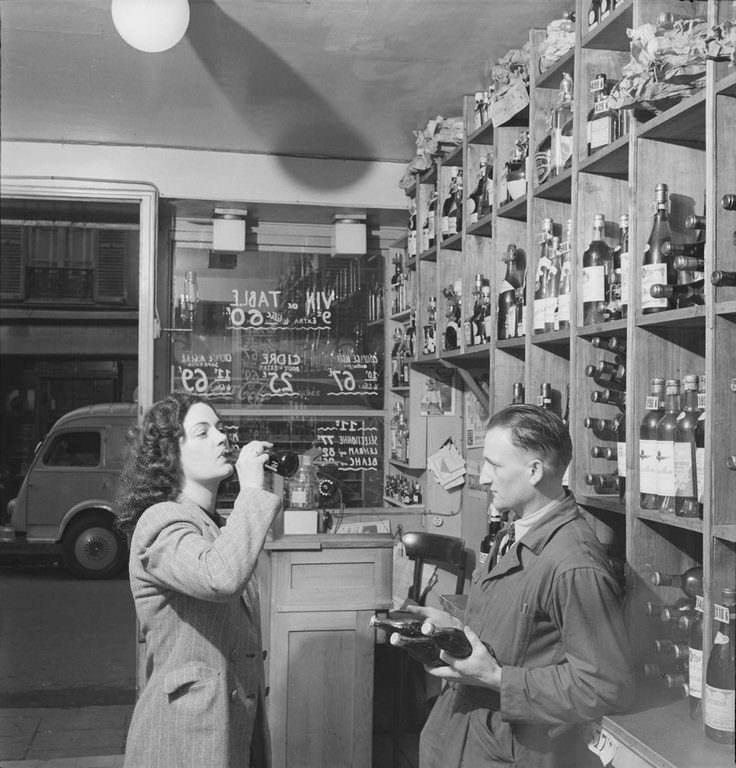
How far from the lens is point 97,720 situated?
15.1 feet

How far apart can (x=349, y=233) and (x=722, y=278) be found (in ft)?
11.2

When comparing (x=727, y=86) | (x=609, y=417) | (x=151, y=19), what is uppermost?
(x=151, y=19)

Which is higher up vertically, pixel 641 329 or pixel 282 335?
pixel 282 335

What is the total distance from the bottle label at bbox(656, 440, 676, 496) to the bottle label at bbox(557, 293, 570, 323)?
661 mm

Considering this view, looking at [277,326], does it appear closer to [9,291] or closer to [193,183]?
→ [193,183]

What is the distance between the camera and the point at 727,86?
1816mm

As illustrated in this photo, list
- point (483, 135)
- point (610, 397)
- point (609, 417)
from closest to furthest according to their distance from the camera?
point (610, 397) → point (609, 417) → point (483, 135)

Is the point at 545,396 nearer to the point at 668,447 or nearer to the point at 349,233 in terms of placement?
the point at 668,447

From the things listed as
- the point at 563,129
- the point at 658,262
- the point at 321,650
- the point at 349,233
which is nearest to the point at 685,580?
the point at 658,262

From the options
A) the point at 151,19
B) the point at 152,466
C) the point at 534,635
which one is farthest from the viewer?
the point at 151,19

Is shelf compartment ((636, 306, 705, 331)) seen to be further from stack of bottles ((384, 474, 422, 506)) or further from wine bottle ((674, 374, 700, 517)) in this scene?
stack of bottles ((384, 474, 422, 506))

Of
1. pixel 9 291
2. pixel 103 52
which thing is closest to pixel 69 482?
pixel 9 291

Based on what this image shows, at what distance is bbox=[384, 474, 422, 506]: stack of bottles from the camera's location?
483 centimetres

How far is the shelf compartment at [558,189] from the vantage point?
2.66 m
